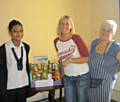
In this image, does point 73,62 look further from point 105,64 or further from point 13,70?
point 13,70

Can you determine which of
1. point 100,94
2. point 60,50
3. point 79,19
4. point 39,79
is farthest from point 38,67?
point 79,19

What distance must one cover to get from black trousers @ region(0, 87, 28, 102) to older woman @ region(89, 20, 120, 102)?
0.70 meters

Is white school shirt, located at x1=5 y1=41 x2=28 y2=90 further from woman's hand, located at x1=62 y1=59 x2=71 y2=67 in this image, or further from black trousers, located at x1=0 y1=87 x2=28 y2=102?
woman's hand, located at x1=62 y1=59 x2=71 y2=67

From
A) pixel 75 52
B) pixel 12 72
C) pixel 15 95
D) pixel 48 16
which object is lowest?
pixel 15 95

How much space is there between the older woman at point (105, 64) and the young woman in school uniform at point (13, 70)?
0.72 meters

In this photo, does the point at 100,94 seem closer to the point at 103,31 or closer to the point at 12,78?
the point at 103,31

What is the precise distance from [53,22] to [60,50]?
1.30 metres

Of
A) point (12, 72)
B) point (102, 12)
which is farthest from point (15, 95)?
point (102, 12)

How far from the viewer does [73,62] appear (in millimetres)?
2211

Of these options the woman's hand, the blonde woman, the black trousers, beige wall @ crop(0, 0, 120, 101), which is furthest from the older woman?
beige wall @ crop(0, 0, 120, 101)

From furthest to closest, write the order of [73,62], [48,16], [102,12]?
[102,12] < [48,16] < [73,62]

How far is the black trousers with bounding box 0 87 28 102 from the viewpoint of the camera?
2.14 meters

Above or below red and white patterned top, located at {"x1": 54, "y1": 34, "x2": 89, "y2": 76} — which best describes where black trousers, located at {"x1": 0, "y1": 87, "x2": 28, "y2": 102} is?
below

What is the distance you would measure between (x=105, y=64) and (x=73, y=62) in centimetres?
32
